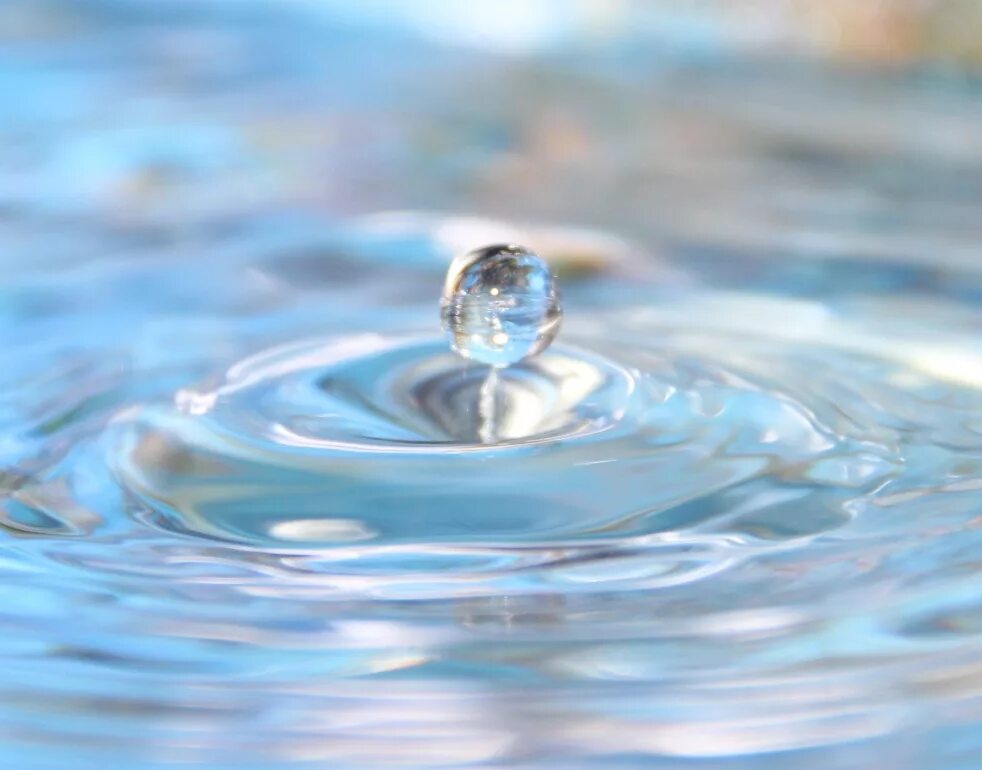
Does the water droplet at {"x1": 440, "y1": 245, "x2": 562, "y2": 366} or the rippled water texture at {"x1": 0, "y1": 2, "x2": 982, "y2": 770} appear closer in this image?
the rippled water texture at {"x1": 0, "y1": 2, "x2": 982, "y2": 770}

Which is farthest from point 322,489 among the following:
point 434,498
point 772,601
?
point 772,601

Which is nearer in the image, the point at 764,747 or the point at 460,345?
the point at 764,747

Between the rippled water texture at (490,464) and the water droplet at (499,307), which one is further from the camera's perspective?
the water droplet at (499,307)

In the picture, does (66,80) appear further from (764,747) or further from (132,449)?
(764,747)
